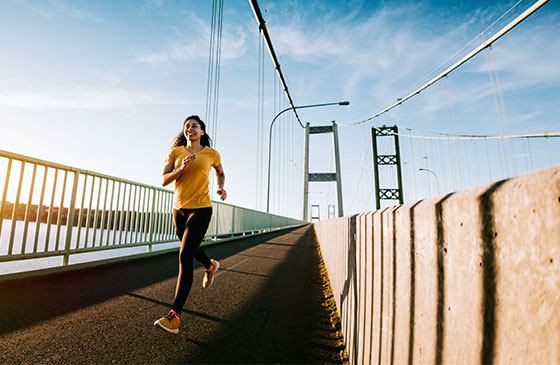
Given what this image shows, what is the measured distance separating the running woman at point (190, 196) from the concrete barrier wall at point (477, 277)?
157 centimetres

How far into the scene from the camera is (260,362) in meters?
1.68

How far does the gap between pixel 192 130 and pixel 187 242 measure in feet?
3.29

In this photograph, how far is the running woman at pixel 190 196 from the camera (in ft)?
7.20

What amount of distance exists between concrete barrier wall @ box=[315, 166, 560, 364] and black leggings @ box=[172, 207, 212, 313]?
5.04 ft

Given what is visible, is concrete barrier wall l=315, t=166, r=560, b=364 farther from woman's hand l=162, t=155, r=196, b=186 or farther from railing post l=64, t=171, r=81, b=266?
railing post l=64, t=171, r=81, b=266

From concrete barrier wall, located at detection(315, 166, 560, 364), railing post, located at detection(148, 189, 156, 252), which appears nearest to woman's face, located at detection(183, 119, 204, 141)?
concrete barrier wall, located at detection(315, 166, 560, 364)

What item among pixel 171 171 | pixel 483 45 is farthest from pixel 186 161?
pixel 483 45

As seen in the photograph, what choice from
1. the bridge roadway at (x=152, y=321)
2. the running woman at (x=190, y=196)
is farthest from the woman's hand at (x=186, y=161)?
the bridge roadway at (x=152, y=321)

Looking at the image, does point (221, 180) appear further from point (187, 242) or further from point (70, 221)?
point (70, 221)

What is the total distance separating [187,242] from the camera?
2.26m

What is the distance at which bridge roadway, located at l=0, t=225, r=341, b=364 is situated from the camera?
1720 millimetres

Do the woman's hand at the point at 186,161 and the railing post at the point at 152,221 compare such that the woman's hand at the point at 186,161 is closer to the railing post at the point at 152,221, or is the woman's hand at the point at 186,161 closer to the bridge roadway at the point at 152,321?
the bridge roadway at the point at 152,321

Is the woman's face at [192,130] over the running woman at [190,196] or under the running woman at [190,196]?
over

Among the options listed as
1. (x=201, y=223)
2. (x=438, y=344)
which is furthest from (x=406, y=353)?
(x=201, y=223)
